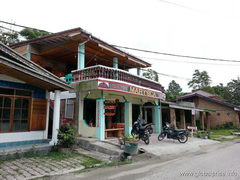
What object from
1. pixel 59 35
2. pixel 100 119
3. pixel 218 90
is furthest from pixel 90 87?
pixel 218 90

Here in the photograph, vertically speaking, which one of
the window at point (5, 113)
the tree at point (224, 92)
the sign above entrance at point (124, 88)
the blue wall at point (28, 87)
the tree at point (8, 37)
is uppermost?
the tree at point (8, 37)

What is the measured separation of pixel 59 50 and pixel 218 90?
42.8m

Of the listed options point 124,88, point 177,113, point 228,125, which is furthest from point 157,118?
point 228,125

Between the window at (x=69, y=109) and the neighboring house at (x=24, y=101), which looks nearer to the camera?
the neighboring house at (x=24, y=101)

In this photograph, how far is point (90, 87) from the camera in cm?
1007

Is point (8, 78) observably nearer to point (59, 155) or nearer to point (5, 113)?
point (5, 113)

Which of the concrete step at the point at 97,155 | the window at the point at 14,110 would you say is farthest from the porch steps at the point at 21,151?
the concrete step at the point at 97,155

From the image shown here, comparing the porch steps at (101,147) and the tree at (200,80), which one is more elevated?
the tree at (200,80)

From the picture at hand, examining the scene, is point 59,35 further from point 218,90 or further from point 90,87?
point 218,90

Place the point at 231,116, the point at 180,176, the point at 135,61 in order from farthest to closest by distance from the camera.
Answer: the point at 231,116 < the point at 135,61 < the point at 180,176

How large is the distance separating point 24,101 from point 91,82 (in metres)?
3.56

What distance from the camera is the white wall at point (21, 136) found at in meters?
7.98

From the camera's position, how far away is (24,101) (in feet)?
29.3

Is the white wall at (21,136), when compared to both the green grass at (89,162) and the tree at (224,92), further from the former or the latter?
the tree at (224,92)
